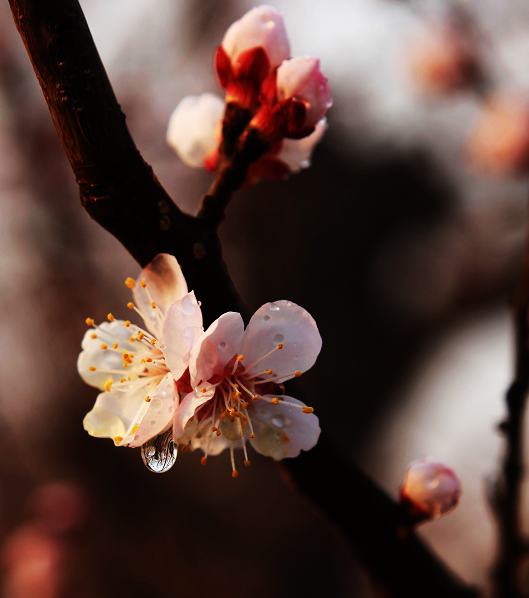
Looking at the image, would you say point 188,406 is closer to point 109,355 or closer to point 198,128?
point 109,355

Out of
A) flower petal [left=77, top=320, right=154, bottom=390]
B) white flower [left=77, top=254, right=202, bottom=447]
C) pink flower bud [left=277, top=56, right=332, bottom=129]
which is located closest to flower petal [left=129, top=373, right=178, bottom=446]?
white flower [left=77, top=254, right=202, bottom=447]

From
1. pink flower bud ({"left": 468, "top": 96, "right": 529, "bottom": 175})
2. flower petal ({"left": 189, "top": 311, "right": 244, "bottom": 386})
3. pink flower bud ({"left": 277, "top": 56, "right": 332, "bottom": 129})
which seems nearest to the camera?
flower petal ({"left": 189, "top": 311, "right": 244, "bottom": 386})

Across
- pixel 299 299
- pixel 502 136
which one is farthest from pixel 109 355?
pixel 299 299

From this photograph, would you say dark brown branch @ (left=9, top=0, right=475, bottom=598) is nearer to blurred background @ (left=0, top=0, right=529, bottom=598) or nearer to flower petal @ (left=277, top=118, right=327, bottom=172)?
flower petal @ (left=277, top=118, right=327, bottom=172)

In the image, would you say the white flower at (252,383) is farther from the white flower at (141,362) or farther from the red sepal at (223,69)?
the red sepal at (223,69)

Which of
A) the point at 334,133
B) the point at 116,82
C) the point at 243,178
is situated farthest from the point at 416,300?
the point at 243,178

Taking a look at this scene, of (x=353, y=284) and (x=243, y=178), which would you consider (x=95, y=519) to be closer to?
(x=353, y=284)

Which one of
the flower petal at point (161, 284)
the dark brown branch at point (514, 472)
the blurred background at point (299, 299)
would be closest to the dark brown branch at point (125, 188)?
the flower petal at point (161, 284)
